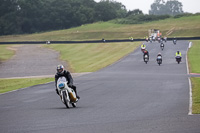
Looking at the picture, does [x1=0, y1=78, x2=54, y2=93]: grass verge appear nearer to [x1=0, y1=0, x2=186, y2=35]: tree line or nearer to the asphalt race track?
the asphalt race track

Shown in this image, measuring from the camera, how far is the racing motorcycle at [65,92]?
13791mm

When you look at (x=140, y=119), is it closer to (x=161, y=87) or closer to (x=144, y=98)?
(x=144, y=98)

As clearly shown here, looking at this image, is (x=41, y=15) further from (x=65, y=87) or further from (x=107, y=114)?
(x=107, y=114)

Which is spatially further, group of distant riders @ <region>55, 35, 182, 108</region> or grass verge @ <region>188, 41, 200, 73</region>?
grass verge @ <region>188, 41, 200, 73</region>

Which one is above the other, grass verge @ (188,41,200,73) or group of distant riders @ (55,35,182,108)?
group of distant riders @ (55,35,182,108)

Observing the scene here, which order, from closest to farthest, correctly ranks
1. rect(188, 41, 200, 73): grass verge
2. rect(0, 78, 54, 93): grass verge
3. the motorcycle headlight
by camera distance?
the motorcycle headlight, rect(0, 78, 54, 93): grass verge, rect(188, 41, 200, 73): grass verge

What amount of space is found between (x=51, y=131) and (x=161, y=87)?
12754mm

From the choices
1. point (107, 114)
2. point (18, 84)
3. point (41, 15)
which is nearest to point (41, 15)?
point (41, 15)

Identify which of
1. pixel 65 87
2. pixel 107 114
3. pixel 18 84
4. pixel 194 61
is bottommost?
pixel 194 61

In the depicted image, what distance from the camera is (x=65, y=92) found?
13906 millimetres

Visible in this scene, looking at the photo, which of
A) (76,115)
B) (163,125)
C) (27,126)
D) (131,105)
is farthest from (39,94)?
(163,125)

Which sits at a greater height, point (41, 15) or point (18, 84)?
point (41, 15)

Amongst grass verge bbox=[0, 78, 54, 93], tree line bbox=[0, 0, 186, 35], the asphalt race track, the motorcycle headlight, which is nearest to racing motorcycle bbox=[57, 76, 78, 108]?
the motorcycle headlight

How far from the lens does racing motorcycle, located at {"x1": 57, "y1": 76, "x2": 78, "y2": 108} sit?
13.8 meters
